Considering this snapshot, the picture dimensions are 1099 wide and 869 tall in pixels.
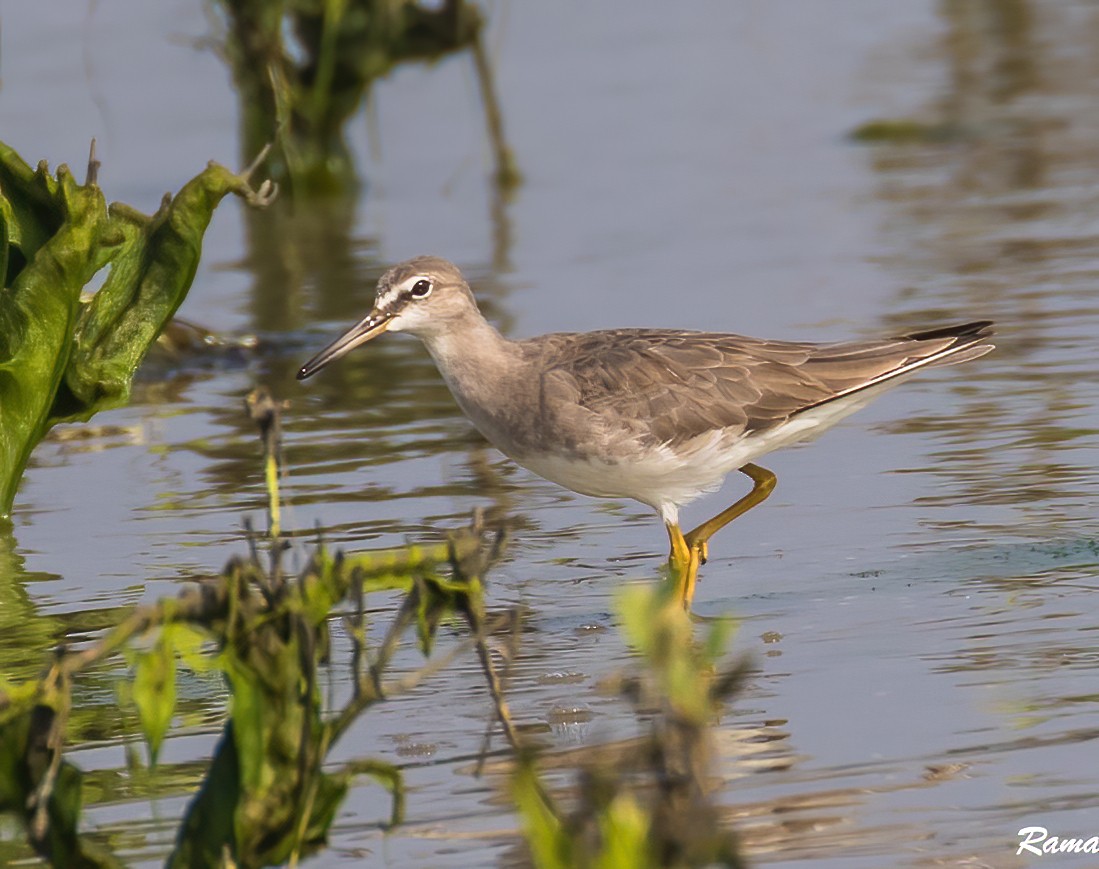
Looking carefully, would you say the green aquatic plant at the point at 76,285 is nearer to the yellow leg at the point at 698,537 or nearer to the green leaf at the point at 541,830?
the yellow leg at the point at 698,537

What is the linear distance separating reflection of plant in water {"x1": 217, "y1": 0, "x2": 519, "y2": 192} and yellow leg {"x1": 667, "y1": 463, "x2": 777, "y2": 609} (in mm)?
6831

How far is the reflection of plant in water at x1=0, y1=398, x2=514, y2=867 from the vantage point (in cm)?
410

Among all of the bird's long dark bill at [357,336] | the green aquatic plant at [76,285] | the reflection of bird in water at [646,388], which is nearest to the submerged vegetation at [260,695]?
the reflection of bird in water at [646,388]

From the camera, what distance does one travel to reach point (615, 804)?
131 inches

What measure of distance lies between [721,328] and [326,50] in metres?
4.70

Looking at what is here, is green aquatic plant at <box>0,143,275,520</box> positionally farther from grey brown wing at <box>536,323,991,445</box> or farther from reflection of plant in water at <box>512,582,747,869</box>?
reflection of plant in water at <box>512,582,747,869</box>

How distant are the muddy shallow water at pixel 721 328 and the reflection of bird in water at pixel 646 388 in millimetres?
391

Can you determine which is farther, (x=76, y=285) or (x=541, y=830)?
(x=76, y=285)

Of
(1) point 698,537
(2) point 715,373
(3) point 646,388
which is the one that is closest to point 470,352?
(3) point 646,388

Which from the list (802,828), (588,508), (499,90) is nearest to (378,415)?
(588,508)

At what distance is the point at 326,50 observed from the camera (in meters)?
14.4

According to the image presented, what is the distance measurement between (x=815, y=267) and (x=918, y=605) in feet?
20.0

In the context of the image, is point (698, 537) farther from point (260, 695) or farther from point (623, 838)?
point (623, 838)

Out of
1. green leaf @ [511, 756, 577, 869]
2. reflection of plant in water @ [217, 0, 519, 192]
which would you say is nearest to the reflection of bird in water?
green leaf @ [511, 756, 577, 869]
